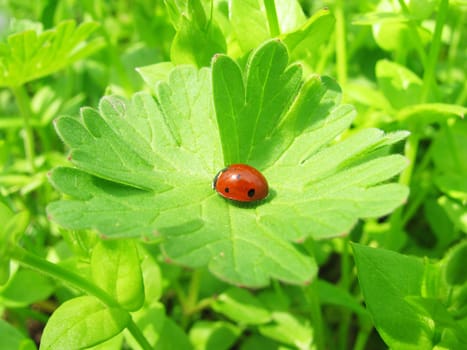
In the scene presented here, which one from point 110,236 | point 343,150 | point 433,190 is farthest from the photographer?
point 433,190

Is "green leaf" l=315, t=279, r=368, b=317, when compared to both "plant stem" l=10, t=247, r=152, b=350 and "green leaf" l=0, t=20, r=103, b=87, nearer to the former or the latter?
"plant stem" l=10, t=247, r=152, b=350

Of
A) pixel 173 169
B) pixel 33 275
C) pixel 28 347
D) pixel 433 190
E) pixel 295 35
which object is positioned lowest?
pixel 433 190

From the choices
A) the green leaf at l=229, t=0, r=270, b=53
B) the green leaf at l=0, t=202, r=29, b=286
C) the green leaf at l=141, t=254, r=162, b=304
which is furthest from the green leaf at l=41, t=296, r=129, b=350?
the green leaf at l=229, t=0, r=270, b=53

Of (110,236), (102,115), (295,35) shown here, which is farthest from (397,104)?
(110,236)

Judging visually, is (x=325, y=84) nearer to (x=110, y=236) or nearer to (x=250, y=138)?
(x=250, y=138)

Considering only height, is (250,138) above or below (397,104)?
above

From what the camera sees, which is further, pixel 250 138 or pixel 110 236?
pixel 250 138
